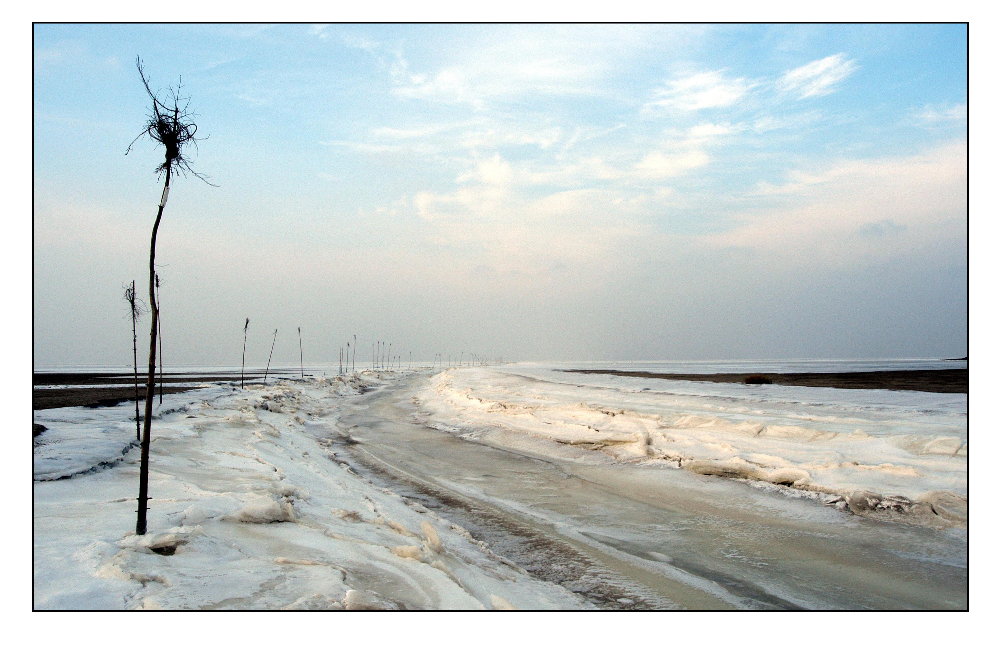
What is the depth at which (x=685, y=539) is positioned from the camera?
335 inches

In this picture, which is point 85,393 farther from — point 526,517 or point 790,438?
point 790,438

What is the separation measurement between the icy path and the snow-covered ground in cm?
89

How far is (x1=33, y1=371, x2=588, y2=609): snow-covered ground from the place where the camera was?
196 inches

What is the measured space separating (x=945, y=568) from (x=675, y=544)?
3.38 metres

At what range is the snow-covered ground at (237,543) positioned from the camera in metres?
4.98

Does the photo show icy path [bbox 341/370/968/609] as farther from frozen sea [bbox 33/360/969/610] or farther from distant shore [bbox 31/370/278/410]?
distant shore [bbox 31/370/278/410]

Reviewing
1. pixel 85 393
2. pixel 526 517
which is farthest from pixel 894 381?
pixel 85 393

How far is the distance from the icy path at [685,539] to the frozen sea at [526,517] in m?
0.04

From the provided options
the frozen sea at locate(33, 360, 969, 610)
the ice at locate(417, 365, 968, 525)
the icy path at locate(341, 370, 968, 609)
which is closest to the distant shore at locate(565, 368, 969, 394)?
the ice at locate(417, 365, 968, 525)

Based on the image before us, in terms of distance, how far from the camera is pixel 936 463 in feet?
35.1

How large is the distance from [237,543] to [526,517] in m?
5.23

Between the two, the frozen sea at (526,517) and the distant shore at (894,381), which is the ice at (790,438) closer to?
the frozen sea at (526,517)

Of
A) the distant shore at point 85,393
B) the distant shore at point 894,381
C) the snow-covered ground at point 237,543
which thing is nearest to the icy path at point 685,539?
the snow-covered ground at point 237,543
